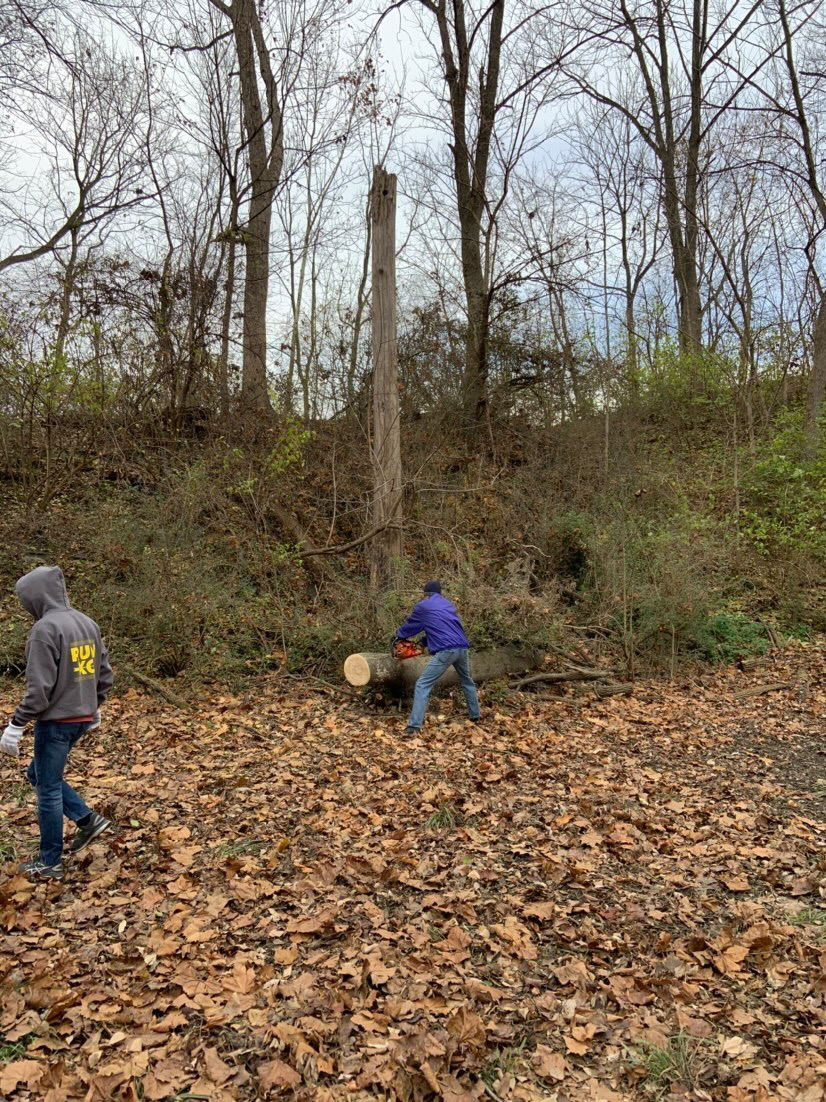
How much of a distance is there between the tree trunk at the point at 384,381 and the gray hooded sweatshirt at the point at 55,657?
6492 mm

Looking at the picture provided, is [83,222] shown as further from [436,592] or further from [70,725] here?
[70,725]

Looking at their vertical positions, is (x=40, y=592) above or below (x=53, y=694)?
above

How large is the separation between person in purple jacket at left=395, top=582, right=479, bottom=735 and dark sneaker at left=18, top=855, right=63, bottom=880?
13.4 ft

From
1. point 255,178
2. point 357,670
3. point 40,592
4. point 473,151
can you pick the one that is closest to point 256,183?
point 255,178

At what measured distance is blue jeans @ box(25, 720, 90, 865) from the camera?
178 inches

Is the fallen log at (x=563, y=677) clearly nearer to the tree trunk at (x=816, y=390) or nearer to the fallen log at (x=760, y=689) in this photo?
the fallen log at (x=760, y=689)

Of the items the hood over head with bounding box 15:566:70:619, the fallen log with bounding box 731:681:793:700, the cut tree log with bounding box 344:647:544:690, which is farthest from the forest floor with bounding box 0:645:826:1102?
the fallen log with bounding box 731:681:793:700

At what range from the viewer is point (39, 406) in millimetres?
11703

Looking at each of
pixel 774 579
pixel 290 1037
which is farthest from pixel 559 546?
pixel 290 1037

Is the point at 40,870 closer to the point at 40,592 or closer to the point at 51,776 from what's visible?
the point at 51,776

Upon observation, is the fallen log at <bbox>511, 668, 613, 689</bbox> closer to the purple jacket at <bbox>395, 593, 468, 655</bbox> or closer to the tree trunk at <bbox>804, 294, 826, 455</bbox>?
the purple jacket at <bbox>395, 593, 468, 655</bbox>

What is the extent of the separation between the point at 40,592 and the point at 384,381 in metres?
7.51

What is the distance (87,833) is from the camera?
15.9 ft

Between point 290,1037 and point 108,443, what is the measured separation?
11.4 m
